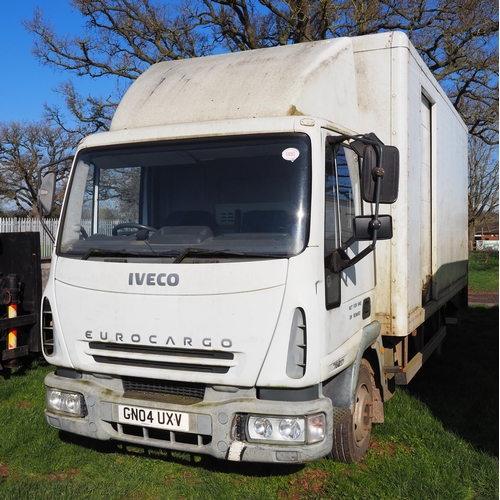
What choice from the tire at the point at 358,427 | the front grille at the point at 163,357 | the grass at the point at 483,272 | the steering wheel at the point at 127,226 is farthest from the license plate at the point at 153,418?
the grass at the point at 483,272

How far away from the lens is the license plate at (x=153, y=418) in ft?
12.4

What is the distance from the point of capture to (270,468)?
447 centimetres

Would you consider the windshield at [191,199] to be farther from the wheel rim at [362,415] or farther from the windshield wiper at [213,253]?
the wheel rim at [362,415]

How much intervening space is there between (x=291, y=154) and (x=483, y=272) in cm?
2290

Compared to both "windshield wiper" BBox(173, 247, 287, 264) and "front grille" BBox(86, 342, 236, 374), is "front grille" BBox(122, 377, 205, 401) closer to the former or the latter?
"front grille" BBox(86, 342, 236, 374)

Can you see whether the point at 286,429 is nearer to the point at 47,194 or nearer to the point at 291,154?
the point at 291,154

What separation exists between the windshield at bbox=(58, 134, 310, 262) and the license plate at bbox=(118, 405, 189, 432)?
99cm

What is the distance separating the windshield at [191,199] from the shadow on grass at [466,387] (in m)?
2.67

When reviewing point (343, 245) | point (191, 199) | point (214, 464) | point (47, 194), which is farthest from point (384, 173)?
point (47, 194)

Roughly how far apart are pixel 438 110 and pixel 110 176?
3796mm

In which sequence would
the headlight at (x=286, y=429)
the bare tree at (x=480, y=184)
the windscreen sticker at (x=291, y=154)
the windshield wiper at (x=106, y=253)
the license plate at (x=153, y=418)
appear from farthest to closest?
the bare tree at (x=480, y=184) < the windshield wiper at (x=106, y=253) < the windscreen sticker at (x=291, y=154) < the license plate at (x=153, y=418) < the headlight at (x=286, y=429)

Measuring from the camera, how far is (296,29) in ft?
51.0

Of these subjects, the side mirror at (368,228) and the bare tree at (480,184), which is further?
the bare tree at (480,184)

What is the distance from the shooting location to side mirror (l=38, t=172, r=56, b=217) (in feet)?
15.5
